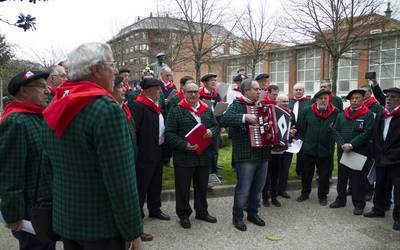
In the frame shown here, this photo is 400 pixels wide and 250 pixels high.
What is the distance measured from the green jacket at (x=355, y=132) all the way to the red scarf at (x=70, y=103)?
4979 millimetres

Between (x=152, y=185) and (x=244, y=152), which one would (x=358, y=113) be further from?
(x=152, y=185)

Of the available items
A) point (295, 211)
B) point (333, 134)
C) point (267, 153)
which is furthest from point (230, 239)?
point (333, 134)

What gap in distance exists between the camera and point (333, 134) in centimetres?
626

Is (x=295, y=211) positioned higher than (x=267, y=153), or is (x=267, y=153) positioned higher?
(x=267, y=153)

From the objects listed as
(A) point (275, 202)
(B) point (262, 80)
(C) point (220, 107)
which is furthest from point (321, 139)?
(C) point (220, 107)

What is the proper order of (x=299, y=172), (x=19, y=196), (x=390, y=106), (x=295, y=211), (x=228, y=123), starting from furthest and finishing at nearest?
(x=299, y=172)
(x=295, y=211)
(x=390, y=106)
(x=228, y=123)
(x=19, y=196)

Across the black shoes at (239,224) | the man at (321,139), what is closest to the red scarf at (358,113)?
the man at (321,139)

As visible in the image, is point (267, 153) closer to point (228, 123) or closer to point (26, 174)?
point (228, 123)

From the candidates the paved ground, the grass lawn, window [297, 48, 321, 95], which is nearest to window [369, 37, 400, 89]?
window [297, 48, 321, 95]

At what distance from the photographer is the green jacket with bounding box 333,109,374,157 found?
5859mm

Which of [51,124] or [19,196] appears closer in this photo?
[51,124]

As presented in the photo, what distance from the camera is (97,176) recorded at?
2082mm

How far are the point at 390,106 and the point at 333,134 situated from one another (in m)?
1.06

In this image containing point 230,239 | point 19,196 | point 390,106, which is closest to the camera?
point 19,196
